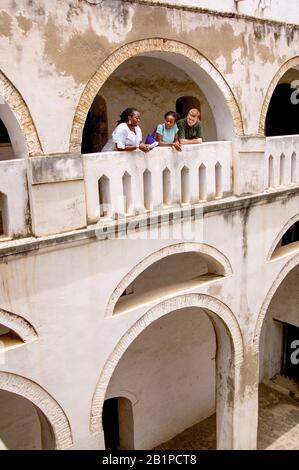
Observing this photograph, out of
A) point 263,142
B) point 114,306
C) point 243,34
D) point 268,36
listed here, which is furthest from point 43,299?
point 268,36

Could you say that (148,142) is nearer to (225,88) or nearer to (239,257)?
(225,88)

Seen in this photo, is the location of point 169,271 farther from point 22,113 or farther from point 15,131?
point 22,113

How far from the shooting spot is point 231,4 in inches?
324

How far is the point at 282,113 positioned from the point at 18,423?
819 cm

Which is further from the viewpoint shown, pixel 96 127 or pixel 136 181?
pixel 96 127

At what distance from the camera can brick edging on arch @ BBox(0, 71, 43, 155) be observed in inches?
175

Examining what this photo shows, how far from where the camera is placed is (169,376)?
886 centimetres

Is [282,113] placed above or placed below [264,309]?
above

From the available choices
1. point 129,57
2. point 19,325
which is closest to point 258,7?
point 129,57

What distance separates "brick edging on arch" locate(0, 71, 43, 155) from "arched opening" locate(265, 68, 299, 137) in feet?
23.4

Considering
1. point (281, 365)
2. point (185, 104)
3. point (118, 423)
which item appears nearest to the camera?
point (118, 423)

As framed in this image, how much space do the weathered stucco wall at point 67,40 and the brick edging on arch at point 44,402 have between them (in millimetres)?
2351

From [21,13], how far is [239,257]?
4198mm

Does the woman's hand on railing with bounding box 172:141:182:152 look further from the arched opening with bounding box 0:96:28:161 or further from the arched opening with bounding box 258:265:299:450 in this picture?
the arched opening with bounding box 258:265:299:450
